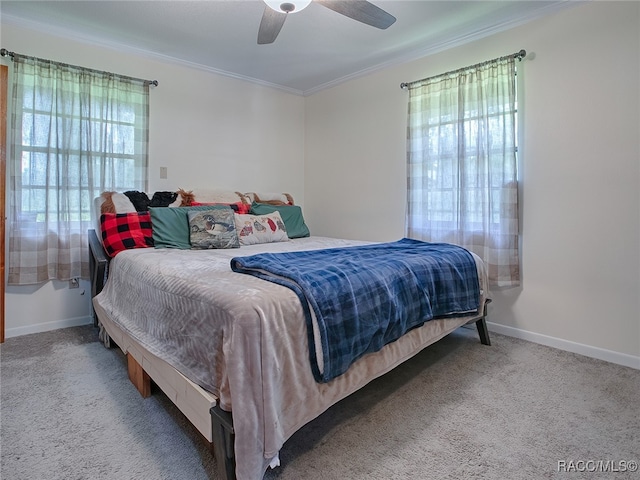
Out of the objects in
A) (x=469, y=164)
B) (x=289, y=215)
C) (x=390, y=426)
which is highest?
(x=469, y=164)

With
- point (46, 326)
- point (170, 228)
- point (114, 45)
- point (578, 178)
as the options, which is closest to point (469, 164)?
point (578, 178)

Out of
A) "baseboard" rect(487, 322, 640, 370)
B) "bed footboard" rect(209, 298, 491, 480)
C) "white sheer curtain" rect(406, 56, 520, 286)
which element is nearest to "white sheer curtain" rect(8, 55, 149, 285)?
"bed footboard" rect(209, 298, 491, 480)

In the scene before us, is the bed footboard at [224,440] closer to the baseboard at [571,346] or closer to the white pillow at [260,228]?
the white pillow at [260,228]

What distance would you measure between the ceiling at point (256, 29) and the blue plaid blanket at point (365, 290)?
1.86 metres

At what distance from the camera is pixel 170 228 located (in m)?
2.60

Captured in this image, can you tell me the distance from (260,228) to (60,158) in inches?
65.8

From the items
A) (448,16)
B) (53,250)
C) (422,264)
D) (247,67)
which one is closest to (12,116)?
(53,250)

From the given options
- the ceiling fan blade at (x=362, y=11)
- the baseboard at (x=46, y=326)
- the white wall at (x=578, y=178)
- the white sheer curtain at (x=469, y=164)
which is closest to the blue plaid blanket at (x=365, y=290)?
the white sheer curtain at (x=469, y=164)

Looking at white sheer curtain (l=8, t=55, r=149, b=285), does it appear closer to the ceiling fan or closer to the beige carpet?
the beige carpet

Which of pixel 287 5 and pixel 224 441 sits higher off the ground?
pixel 287 5

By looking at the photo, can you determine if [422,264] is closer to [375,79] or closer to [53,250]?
[375,79]

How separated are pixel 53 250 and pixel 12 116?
1.05 m

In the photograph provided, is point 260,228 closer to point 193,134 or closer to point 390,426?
point 193,134

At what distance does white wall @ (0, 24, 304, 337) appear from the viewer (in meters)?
2.76
